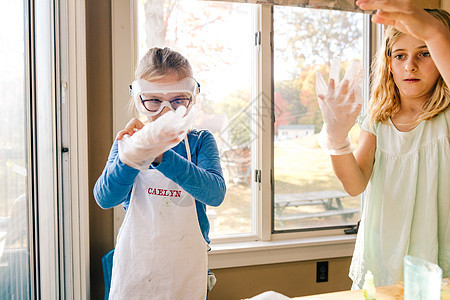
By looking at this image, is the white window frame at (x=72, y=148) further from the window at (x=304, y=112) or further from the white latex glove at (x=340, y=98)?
the window at (x=304, y=112)

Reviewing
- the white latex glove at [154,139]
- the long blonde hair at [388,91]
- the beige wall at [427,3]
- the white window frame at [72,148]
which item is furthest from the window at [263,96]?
the white latex glove at [154,139]

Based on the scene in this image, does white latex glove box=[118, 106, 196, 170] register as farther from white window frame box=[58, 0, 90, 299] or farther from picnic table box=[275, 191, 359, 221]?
picnic table box=[275, 191, 359, 221]

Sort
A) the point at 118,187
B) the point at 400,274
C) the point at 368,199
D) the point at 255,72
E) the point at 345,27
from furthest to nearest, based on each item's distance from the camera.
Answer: the point at 345,27, the point at 255,72, the point at 368,199, the point at 400,274, the point at 118,187

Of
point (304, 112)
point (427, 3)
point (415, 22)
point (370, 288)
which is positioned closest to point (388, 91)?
point (415, 22)

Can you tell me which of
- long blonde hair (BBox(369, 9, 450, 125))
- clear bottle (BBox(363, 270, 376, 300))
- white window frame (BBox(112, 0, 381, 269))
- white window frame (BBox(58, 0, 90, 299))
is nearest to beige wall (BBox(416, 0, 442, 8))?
white window frame (BBox(112, 0, 381, 269))

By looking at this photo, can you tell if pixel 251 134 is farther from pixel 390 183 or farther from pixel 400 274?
pixel 400 274

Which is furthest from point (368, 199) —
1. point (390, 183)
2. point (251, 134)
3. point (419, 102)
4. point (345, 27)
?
point (345, 27)

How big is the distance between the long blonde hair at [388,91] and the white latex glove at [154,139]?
2.48 ft

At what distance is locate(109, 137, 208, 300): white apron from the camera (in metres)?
1.11

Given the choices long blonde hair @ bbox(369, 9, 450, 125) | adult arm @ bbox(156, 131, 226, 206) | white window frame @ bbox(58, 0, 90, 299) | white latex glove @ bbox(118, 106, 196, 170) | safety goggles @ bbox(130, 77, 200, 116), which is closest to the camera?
white latex glove @ bbox(118, 106, 196, 170)

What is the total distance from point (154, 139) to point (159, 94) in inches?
11.8

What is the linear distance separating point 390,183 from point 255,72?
117cm

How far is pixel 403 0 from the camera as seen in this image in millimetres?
828

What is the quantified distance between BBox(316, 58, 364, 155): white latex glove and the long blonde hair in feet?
0.87
